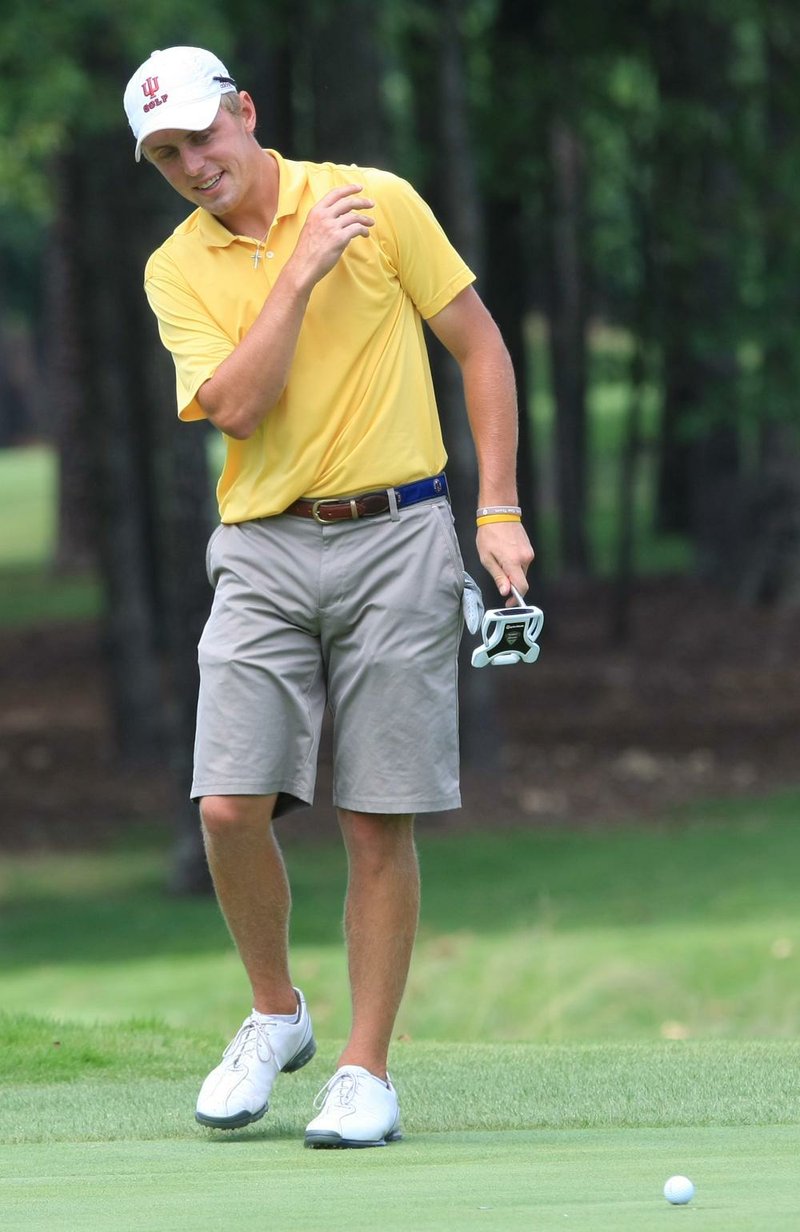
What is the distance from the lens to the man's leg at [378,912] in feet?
16.5

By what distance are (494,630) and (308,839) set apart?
1181cm

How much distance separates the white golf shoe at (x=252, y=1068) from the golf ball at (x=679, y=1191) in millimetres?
1391

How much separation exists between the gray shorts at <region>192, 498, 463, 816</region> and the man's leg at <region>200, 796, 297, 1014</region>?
53 mm

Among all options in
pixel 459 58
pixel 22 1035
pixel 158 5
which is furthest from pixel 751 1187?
pixel 459 58

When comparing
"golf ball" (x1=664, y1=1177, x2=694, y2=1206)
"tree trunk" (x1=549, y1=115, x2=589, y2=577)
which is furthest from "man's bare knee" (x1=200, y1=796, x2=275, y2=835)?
"tree trunk" (x1=549, y1=115, x2=589, y2=577)

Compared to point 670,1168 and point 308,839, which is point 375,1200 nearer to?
point 670,1168

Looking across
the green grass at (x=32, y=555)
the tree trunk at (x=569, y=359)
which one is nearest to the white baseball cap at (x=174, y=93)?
the tree trunk at (x=569, y=359)

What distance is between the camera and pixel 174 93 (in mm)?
4828

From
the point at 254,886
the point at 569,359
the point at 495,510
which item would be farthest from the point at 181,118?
the point at 569,359

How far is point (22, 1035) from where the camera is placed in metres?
6.73

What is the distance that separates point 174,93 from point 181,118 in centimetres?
6

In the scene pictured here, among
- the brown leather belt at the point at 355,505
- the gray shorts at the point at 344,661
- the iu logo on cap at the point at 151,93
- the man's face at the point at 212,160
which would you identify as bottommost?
the gray shorts at the point at 344,661

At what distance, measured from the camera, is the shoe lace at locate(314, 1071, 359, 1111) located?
15.6 ft

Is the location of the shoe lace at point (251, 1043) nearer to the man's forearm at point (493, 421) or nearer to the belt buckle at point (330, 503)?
the belt buckle at point (330, 503)
